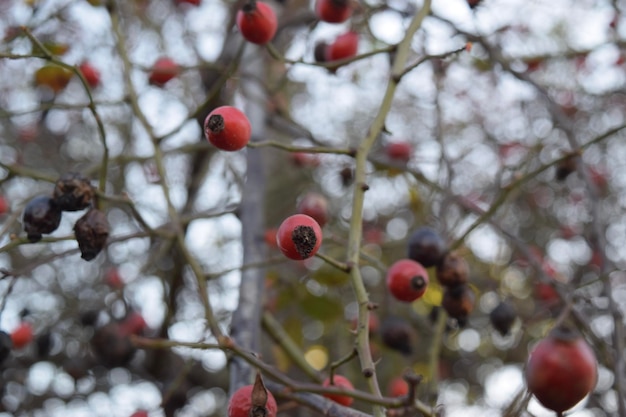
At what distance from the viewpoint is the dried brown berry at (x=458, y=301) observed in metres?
1.73

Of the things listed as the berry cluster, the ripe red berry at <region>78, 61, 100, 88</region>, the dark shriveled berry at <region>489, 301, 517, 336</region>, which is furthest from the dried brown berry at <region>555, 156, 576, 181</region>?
the ripe red berry at <region>78, 61, 100, 88</region>

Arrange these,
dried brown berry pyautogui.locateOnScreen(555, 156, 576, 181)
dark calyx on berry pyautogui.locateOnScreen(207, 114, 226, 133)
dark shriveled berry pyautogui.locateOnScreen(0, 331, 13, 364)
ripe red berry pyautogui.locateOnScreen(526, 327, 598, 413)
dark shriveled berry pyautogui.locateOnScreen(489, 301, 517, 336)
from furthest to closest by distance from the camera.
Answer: dried brown berry pyautogui.locateOnScreen(555, 156, 576, 181)
dark shriveled berry pyautogui.locateOnScreen(489, 301, 517, 336)
dark shriveled berry pyautogui.locateOnScreen(0, 331, 13, 364)
dark calyx on berry pyautogui.locateOnScreen(207, 114, 226, 133)
ripe red berry pyautogui.locateOnScreen(526, 327, 598, 413)

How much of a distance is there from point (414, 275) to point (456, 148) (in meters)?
3.85

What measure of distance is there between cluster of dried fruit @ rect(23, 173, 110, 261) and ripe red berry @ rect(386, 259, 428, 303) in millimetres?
696

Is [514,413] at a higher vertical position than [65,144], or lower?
higher

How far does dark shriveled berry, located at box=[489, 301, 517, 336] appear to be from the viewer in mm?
1950

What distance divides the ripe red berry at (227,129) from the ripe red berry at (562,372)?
746mm

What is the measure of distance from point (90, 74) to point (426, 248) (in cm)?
223

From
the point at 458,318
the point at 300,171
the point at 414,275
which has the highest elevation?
the point at 414,275

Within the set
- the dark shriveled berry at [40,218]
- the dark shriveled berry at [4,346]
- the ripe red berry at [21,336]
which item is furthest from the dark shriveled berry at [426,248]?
the ripe red berry at [21,336]

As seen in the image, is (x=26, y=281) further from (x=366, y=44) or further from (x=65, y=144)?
(x=366, y=44)

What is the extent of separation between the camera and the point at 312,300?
8.98 ft

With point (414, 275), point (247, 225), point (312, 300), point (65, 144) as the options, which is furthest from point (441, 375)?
point (65, 144)

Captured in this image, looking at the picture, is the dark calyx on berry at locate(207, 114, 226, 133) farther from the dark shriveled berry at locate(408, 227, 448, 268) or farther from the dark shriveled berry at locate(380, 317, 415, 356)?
the dark shriveled berry at locate(380, 317, 415, 356)
